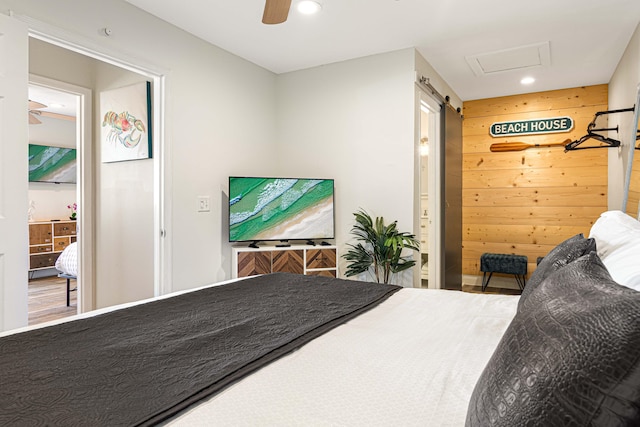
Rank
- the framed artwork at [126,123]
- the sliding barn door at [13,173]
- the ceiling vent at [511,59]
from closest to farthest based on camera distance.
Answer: the sliding barn door at [13,173]
the framed artwork at [126,123]
the ceiling vent at [511,59]

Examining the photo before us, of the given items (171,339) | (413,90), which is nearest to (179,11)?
(413,90)

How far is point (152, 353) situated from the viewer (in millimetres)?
1105

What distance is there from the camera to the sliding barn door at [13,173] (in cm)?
204

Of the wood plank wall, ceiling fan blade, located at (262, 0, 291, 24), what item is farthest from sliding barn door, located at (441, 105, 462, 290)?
ceiling fan blade, located at (262, 0, 291, 24)

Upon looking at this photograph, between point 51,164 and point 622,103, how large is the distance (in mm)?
7371

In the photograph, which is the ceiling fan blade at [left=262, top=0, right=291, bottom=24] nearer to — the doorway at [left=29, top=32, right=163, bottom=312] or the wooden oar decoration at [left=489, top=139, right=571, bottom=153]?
the doorway at [left=29, top=32, right=163, bottom=312]

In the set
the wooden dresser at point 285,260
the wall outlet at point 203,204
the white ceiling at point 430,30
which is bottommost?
the wooden dresser at point 285,260

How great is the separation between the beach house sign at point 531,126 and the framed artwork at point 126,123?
13.2 feet

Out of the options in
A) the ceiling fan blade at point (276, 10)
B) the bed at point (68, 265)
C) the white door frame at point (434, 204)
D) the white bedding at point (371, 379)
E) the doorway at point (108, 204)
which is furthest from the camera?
the white door frame at point (434, 204)

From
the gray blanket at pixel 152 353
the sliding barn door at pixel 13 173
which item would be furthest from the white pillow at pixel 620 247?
the sliding barn door at pixel 13 173

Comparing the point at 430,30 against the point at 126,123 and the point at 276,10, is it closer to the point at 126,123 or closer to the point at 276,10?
the point at 276,10

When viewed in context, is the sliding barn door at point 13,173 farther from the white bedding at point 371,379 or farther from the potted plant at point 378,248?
the potted plant at point 378,248

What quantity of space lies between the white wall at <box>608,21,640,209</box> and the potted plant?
195 centimetres

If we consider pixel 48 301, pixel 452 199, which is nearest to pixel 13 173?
pixel 48 301
